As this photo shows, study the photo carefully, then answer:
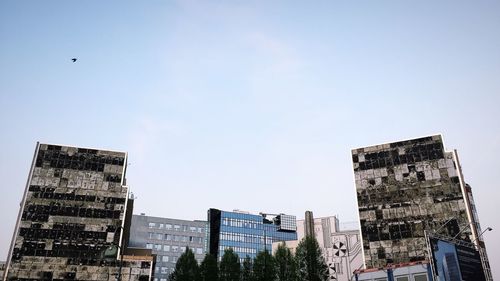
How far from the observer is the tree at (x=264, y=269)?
68.1 metres

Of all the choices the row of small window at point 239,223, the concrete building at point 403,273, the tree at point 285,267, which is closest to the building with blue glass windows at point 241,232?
the row of small window at point 239,223

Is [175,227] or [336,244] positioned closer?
[336,244]

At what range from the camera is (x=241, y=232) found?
134 m

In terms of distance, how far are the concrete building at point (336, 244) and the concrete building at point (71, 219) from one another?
47599mm

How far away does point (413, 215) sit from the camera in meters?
72.8

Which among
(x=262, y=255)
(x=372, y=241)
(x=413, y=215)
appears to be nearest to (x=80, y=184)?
(x=262, y=255)

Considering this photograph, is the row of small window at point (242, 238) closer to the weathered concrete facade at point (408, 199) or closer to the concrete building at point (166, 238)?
the concrete building at point (166, 238)

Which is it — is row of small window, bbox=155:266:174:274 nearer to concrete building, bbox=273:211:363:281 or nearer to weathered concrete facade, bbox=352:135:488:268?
concrete building, bbox=273:211:363:281

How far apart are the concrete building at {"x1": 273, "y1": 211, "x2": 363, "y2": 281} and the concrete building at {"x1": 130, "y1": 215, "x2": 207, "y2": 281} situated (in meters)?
36.5

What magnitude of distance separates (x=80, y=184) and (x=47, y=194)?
579 centimetres

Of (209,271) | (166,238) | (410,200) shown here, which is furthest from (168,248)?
(410,200)

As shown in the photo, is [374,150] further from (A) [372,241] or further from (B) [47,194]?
(B) [47,194]

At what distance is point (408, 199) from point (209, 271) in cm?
3647

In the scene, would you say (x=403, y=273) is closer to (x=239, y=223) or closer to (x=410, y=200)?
(x=410, y=200)
